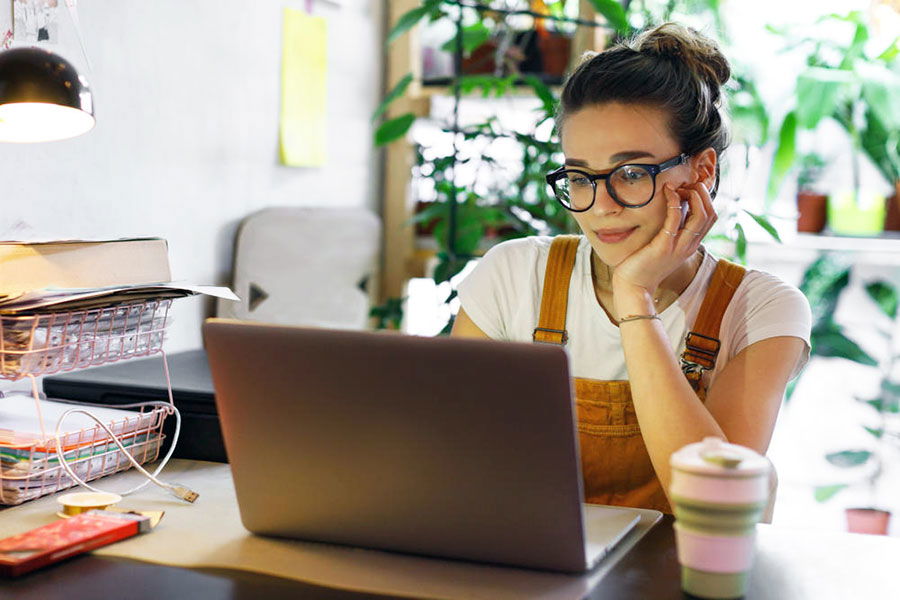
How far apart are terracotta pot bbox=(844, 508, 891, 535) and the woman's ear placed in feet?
4.30

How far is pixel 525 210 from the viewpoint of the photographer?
230 cm

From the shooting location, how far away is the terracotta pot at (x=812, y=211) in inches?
99.1

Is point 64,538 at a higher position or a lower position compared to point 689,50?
lower

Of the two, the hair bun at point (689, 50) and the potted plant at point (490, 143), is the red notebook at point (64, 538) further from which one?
the potted plant at point (490, 143)

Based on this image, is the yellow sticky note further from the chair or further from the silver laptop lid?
the silver laptop lid

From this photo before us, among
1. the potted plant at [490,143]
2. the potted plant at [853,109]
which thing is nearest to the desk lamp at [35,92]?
the potted plant at [490,143]

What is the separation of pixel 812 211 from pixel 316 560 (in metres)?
1.98

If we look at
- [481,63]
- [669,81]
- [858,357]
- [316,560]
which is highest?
[481,63]

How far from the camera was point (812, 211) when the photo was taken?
8.30 ft

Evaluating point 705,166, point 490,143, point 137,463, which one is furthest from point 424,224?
point 137,463

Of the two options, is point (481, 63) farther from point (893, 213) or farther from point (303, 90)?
point (893, 213)

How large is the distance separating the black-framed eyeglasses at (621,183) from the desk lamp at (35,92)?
60 cm

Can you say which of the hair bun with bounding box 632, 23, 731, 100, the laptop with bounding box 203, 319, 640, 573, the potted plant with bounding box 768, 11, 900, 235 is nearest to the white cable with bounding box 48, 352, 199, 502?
the laptop with bounding box 203, 319, 640, 573

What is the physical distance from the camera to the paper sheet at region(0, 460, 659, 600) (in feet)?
2.75
